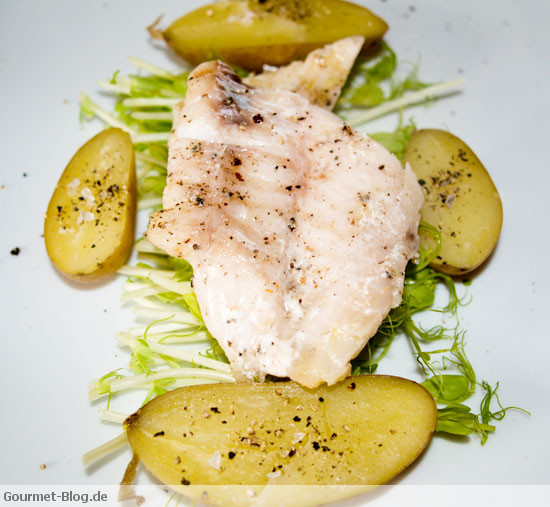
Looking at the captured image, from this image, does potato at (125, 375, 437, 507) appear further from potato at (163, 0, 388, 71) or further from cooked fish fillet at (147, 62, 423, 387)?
potato at (163, 0, 388, 71)

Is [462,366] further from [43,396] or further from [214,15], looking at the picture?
[214,15]

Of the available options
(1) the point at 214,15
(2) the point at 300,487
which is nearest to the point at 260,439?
(2) the point at 300,487

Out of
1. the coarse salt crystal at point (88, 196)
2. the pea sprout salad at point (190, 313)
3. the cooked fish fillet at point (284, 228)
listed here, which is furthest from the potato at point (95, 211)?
the cooked fish fillet at point (284, 228)

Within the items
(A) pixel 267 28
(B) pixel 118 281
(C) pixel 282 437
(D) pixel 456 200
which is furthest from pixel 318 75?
(C) pixel 282 437

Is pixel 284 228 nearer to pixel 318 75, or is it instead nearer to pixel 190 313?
pixel 190 313

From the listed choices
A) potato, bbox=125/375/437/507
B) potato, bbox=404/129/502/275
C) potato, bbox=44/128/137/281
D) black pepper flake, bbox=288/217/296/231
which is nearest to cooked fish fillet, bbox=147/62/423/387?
black pepper flake, bbox=288/217/296/231
